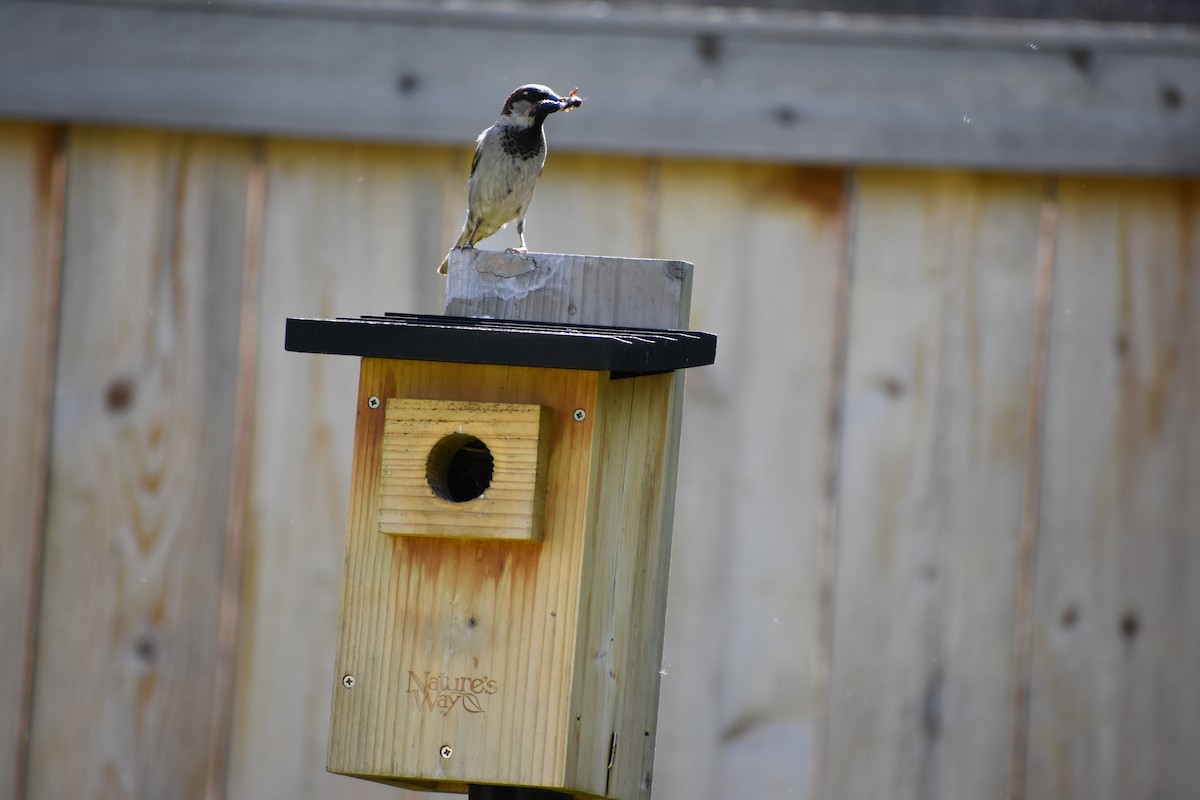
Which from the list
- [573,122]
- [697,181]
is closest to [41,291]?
[573,122]

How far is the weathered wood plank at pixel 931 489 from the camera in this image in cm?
250

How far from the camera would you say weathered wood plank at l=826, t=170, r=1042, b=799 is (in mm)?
2500

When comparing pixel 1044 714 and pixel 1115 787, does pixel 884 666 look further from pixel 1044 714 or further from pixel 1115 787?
pixel 1115 787

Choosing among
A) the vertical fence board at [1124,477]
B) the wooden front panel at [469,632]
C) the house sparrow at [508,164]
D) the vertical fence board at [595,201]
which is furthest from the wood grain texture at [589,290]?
the vertical fence board at [1124,477]

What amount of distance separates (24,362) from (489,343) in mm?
1491

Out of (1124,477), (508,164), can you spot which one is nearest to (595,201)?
(508,164)

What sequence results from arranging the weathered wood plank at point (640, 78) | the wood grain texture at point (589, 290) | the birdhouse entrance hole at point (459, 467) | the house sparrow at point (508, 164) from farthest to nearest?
1. the weathered wood plank at point (640, 78)
2. the house sparrow at point (508, 164)
3. the wood grain texture at point (589, 290)
4. the birdhouse entrance hole at point (459, 467)

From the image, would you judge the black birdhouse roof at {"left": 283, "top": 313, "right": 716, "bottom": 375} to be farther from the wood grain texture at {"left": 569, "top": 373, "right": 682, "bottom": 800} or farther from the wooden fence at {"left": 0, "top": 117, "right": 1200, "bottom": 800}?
the wooden fence at {"left": 0, "top": 117, "right": 1200, "bottom": 800}

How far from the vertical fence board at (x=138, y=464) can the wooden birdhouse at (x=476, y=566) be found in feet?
3.66

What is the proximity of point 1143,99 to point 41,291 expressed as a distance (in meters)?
2.01

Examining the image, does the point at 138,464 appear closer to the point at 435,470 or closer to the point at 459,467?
the point at 459,467

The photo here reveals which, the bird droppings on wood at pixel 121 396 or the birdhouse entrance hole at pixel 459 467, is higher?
the bird droppings on wood at pixel 121 396

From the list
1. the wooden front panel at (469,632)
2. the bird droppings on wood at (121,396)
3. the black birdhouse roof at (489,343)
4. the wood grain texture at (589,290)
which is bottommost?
the wooden front panel at (469,632)

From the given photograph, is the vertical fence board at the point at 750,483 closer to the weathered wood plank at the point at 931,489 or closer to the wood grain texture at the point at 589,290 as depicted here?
the weathered wood plank at the point at 931,489
